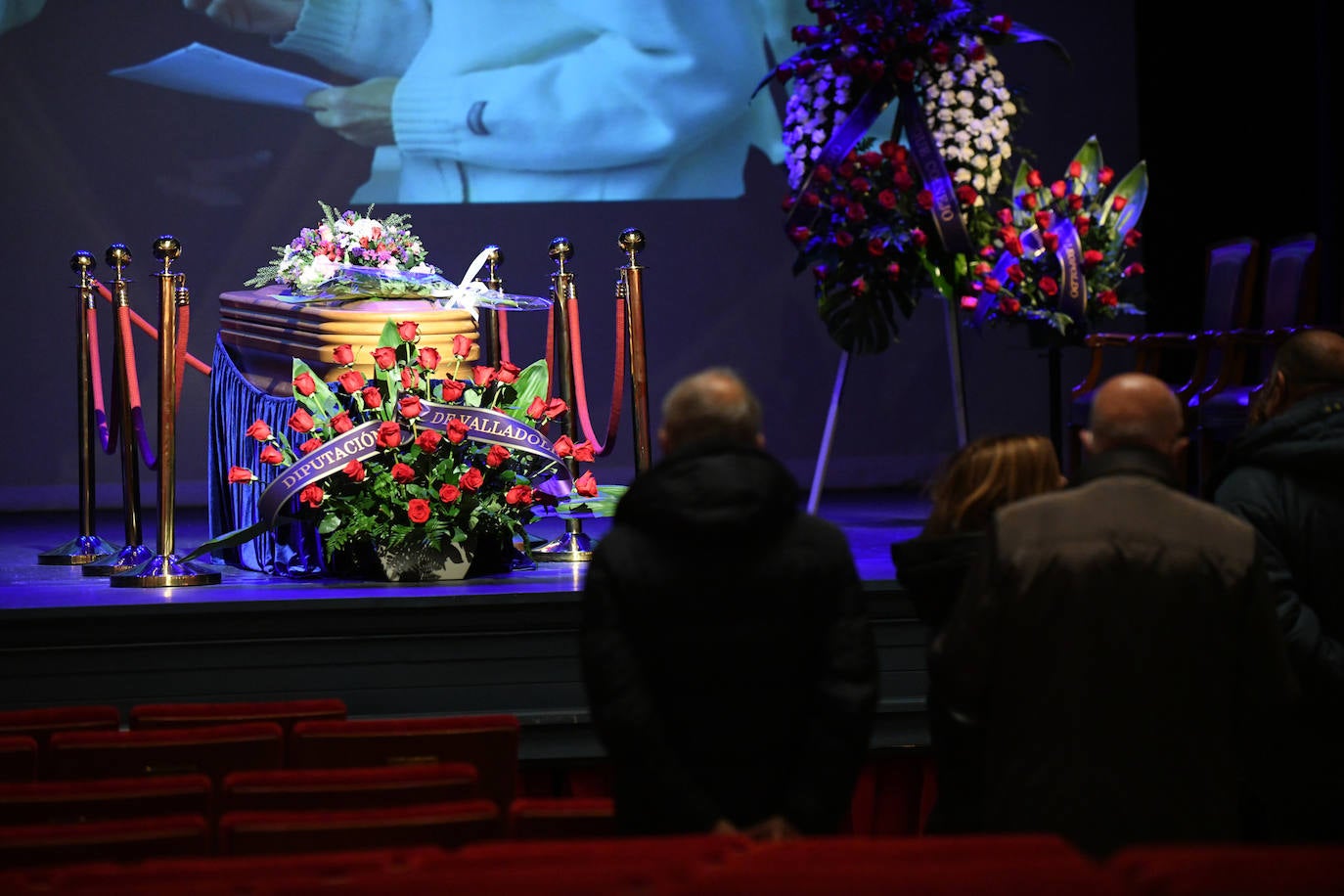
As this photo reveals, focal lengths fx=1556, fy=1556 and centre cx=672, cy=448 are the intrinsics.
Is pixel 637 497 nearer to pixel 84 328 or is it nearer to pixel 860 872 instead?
pixel 860 872

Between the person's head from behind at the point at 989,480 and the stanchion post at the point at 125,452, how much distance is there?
2824 millimetres

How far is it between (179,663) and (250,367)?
4.26ft

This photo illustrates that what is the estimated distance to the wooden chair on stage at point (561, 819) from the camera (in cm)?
221

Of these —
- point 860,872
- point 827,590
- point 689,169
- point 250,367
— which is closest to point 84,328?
point 250,367

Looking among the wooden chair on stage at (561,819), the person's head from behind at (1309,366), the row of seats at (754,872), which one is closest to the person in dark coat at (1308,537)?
the person's head from behind at (1309,366)

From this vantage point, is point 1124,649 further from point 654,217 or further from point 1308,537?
point 654,217

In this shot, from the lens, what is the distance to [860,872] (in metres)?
1.41

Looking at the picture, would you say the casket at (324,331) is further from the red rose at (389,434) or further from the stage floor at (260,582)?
the stage floor at (260,582)

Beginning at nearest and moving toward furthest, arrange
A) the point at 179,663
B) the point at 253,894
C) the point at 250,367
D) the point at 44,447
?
the point at 253,894
the point at 179,663
the point at 250,367
the point at 44,447

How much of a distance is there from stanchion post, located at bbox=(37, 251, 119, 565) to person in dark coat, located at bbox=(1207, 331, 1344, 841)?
3481 millimetres

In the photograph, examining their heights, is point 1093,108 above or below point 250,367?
above

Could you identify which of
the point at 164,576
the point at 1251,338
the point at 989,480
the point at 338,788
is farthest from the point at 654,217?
the point at 338,788

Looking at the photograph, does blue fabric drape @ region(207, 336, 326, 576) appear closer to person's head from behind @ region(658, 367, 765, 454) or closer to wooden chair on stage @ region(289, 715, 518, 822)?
wooden chair on stage @ region(289, 715, 518, 822)

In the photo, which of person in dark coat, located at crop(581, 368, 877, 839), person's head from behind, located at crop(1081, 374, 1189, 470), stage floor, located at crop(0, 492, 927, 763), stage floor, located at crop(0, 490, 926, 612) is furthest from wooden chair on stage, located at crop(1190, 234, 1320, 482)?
person in dark coat, located at crop(581, 368, 877, 839)
